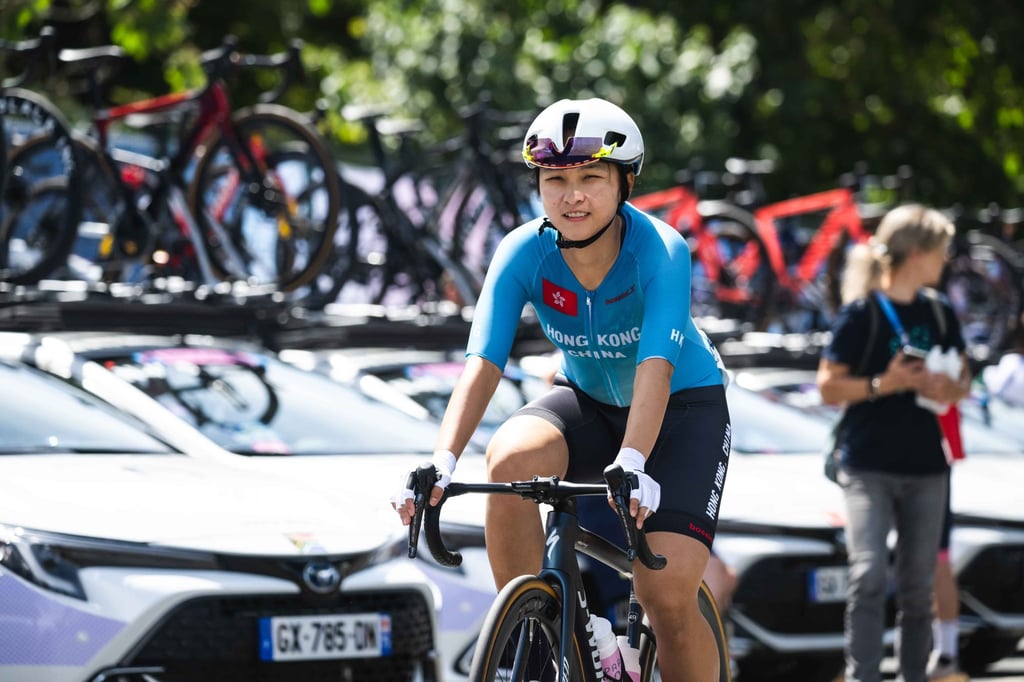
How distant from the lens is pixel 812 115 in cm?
2330

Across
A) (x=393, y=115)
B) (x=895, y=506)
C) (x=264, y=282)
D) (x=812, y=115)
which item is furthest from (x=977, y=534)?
(x=812, y=115)

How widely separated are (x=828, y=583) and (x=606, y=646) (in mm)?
3622

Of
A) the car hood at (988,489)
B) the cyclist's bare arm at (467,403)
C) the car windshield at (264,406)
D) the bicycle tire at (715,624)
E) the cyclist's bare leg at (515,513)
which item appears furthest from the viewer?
the car hood at (988,489)

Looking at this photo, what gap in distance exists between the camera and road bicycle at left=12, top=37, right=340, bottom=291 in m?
9.28

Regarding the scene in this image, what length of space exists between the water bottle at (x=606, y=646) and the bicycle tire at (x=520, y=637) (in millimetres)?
177

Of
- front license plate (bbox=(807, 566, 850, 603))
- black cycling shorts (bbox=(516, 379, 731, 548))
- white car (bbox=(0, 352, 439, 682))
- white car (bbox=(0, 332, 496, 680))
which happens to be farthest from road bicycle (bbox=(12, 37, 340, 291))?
black cycling shorts (bbox=(516, 379, 731, 548))

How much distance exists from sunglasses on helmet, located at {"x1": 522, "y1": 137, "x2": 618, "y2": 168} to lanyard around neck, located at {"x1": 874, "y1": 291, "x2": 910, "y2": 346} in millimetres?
3057

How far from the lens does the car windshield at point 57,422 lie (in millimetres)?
6105

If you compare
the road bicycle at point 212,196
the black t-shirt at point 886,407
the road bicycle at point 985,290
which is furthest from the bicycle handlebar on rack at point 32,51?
the road bicycle at point 985,290

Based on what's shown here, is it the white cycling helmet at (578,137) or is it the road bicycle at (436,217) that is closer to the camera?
the white cycling helmet at (578,137)

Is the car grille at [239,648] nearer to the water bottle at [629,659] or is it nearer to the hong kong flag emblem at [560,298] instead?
the water bottle at [629,659]

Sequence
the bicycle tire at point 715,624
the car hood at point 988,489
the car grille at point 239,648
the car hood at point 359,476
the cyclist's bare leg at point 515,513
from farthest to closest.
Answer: the car hood at point 988,489 < the car hood at point 359,476 < the car grille at point 239,648 < the bicycle tire at point 715,624 < the cyclist's bare leg at point 515,513

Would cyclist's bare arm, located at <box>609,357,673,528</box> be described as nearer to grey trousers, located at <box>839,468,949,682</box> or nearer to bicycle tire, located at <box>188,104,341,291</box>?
grey trousers, located at <box>839,468,949,682</box>

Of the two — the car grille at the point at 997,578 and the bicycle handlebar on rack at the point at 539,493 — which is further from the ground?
the bicycle handlebar on rack at the point at 539,493
